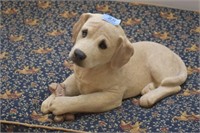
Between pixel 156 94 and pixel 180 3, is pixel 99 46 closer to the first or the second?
pixel 156 94

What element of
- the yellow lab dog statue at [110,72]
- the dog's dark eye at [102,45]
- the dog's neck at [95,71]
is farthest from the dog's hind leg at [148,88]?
the dog's dark eye at [102,45]

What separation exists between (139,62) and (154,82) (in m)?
0.11

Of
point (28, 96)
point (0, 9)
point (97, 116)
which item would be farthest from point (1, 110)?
point (0, 9)

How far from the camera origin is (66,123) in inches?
55.6

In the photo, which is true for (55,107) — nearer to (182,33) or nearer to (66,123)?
(66,123)

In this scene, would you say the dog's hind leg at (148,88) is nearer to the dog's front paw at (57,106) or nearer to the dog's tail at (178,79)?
the dog's tail at (178,79)

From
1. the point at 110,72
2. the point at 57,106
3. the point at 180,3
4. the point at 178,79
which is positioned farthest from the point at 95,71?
the point at 180,3

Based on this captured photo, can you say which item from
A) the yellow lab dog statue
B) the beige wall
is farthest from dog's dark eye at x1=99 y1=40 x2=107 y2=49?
the beige wall

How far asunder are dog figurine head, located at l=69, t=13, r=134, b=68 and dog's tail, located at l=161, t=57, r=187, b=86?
239 millimetres

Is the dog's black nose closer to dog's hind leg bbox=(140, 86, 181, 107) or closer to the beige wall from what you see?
dog's hind leg bbox=(140, 86, 181, 107)

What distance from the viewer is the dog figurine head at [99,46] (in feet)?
4.30

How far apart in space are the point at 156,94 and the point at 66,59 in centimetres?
52

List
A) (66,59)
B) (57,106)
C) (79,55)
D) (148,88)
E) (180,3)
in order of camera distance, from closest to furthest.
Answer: (79,55)
(57,106)
(148,88)
(66,59)
(180,3)

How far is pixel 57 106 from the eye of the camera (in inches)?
55.5
